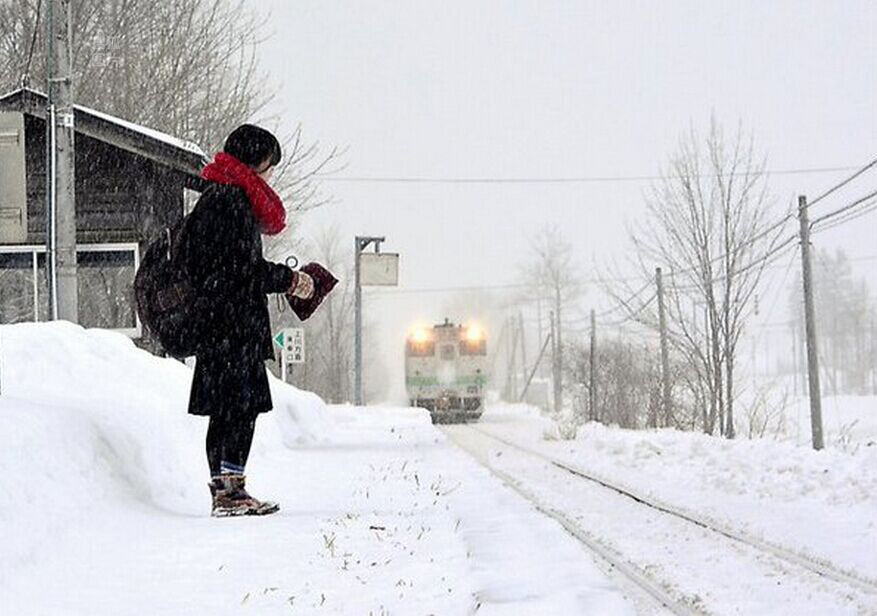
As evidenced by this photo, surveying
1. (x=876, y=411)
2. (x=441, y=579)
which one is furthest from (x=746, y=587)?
(x=876, y=411)

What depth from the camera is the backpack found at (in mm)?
4977

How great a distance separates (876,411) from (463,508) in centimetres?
5233

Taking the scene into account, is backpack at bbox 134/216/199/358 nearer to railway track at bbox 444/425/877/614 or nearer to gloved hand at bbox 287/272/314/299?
gloved hand at bbox 287/272/314/299

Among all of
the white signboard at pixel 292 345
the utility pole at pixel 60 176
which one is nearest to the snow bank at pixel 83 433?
the utility pole at pixel 60 176

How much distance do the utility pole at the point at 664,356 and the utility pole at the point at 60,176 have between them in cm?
1398

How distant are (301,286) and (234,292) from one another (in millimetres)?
351

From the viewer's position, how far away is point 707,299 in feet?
66.9

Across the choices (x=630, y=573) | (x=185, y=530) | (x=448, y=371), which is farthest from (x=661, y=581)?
(x=448, y=371)

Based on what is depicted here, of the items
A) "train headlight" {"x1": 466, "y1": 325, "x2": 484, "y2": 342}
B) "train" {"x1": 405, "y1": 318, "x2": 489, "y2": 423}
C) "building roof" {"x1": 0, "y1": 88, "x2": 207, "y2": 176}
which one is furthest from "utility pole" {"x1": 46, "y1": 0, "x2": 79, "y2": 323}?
"train headlight" {"x1": 466, "y1": 325, "x2": 484, "y2": 342}

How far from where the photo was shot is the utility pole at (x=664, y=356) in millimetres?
21391

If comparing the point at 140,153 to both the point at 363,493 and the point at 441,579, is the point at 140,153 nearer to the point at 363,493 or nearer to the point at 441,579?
the point at 363,493

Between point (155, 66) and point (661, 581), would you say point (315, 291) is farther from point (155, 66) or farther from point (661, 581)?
point (155, 66)

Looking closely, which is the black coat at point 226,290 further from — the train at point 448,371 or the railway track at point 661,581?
the train at point 448,371

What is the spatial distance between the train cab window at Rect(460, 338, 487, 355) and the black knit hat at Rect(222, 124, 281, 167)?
2564 cm
